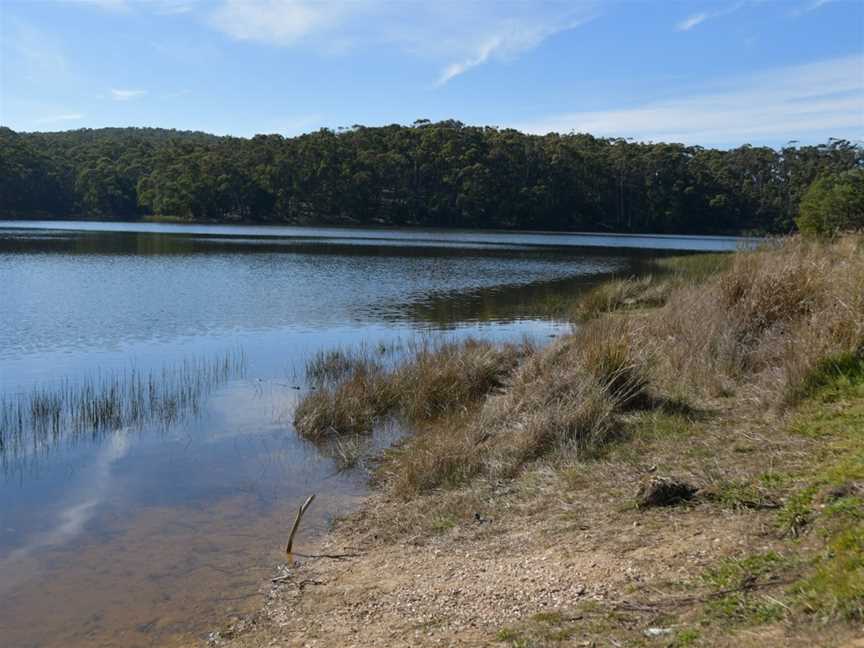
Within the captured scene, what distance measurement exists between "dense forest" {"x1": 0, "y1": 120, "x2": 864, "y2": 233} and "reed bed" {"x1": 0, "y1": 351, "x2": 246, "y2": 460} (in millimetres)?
92988

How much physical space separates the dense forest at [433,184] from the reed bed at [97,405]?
9299 centimetres

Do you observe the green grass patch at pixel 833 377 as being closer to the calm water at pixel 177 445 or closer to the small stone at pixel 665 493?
the small stone at pixel 665 493

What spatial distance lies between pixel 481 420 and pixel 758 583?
19.4ft

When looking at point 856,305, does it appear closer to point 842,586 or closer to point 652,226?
point 842,586

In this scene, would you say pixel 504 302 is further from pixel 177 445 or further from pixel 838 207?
pixel 838 207

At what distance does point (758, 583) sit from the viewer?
15.0ft

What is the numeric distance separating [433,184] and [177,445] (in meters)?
101

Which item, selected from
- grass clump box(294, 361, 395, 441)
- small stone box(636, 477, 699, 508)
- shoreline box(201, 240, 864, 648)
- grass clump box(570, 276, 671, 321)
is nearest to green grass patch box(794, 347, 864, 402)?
shoreline box(201, 240, 864, 648)

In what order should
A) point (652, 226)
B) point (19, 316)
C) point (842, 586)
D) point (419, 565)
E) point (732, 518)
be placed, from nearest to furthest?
point (842, 586)
point (732, 518)
point (419, 565)
point (19, 316)
point (652, 226)

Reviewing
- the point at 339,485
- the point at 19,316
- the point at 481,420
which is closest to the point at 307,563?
the point at 339,485

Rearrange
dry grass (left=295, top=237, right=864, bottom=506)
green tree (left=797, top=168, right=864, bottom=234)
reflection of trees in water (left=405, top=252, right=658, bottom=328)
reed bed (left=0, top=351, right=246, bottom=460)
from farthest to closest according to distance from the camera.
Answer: green tree (left=797, top=168, right=864, bottom=234) → reflection of trees in water (left=405, top=252, right=658, bottom=328) → reed bed (left=0, top=351, right=246, bottom=460) → dry grass (left=295, top=237, right=864, bottom=506)

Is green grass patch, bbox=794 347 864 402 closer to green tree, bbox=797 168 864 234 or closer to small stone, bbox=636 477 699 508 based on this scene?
small stone, bbox=636 477 699 508

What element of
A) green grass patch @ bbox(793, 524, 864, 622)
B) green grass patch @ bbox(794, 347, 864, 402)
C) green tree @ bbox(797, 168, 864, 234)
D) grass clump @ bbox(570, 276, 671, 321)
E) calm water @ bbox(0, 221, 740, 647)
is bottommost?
calm water @ bbox(0, 221, 740, 647)

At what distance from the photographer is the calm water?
687cm
